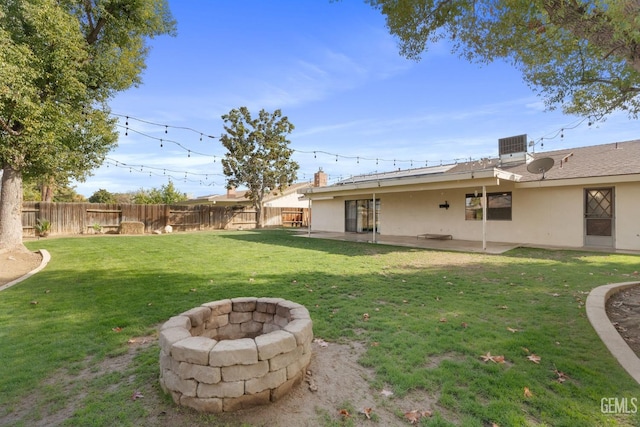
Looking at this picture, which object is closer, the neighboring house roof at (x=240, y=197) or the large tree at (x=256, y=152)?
the large tree at (x=256, y=152)

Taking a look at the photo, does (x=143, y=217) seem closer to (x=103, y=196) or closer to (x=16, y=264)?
(x=16, y=264)

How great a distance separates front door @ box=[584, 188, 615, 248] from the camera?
32.6 ft

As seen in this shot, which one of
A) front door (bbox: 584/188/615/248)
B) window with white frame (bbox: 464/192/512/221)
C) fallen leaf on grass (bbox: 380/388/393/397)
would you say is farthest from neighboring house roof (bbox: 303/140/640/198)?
fallen leaf on grass (bbox: 380/388/393/397)

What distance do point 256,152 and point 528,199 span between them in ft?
54.0

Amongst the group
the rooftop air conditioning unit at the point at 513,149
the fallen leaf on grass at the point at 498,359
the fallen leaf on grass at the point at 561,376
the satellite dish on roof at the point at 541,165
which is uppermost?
the rooftop air conditioning unit at the point at 513,149

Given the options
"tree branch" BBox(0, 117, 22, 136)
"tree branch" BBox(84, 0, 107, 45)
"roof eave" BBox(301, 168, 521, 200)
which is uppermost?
"tree branch" BBox(84, 0, 107, 45)

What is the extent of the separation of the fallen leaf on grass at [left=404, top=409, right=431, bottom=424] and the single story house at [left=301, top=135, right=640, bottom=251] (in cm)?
889

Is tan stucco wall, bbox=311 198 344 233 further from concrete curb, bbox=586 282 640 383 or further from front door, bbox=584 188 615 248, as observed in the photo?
concrete curb, bbox=586 282 640 383

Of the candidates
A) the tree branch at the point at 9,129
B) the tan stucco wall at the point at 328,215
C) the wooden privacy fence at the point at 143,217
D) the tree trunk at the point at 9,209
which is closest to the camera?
the tree branch at the point at 9,129

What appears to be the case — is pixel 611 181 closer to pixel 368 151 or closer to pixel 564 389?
pixel 564 389

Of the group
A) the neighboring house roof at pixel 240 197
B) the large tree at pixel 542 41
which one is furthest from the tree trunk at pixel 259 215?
the large tree at pixel 542 41

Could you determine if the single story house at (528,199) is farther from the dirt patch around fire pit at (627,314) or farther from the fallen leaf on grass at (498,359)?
the fallen leaf on grass at (498,359)

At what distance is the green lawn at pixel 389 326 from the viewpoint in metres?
2.25

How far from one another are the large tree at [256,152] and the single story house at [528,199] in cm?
756
